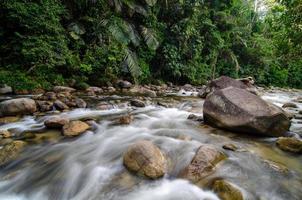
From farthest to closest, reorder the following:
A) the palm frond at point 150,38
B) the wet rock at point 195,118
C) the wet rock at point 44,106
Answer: the palm frond at point 150,38, the wet rock at point 44,106, the wet rock at point 195,118

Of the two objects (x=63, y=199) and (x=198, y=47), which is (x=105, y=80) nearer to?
(x=198, y=47)

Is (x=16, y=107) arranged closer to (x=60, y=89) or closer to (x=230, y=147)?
(x=60, y=89)

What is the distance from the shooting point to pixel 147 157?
314cm

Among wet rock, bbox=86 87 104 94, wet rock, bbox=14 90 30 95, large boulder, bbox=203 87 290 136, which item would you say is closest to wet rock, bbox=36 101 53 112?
wet rock, bbox=14 90 30 95

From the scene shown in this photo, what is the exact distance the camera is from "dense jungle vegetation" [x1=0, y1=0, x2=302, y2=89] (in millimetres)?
8672

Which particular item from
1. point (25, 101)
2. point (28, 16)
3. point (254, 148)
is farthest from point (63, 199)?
point (28, 16)

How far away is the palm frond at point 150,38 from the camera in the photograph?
1401 centimetres

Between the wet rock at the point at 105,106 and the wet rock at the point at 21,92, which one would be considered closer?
the wet rock at the point at 105,106

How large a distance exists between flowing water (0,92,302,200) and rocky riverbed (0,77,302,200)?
11 millimetres

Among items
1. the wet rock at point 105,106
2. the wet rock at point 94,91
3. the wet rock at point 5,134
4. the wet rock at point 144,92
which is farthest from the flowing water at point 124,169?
the wet rock at point 144,92

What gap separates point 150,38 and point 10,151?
11.4m

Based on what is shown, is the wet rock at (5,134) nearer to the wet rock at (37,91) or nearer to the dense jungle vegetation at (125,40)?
the wet rock at (37,91)

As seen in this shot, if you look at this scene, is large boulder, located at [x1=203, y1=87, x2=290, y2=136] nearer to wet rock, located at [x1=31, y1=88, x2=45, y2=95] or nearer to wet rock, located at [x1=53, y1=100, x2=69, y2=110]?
wet rock, located at [x1=53, y1=100, x2=69, y2=110]

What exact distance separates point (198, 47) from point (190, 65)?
134cm
